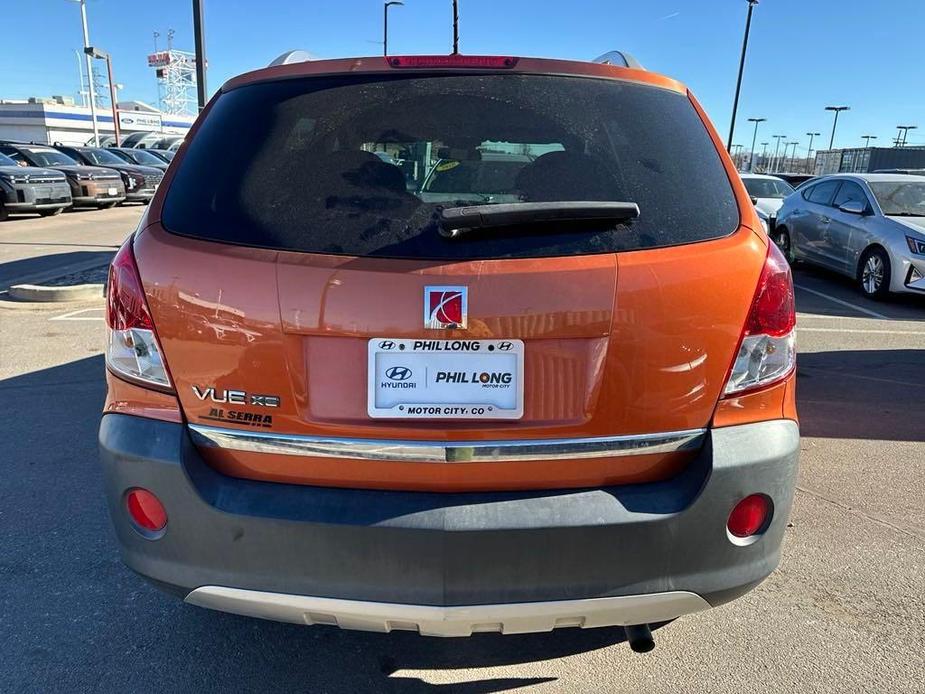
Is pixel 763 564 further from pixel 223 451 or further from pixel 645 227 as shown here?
pixel 223 451

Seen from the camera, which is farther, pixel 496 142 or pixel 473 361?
pixel 496 142

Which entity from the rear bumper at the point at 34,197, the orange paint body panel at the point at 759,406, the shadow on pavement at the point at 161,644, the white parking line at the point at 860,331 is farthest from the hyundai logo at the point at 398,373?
A: the rear bumper at the point at 34,197

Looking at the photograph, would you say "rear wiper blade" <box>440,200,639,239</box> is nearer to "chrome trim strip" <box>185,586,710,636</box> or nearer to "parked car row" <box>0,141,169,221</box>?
"chrome trim strip" <box>185,586,710,636</box>

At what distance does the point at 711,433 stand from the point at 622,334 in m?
0.38

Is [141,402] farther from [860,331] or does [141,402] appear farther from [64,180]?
[64,180]

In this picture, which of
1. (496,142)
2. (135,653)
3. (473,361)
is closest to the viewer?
(473,361)

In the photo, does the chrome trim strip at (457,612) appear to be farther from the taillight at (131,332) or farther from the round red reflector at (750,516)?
the taillight at (131,332)

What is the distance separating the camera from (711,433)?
1.86 metres

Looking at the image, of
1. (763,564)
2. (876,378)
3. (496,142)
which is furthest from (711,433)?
(876,378)

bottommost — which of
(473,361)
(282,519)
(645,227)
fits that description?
(282,519)

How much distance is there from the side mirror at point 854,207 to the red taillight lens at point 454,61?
8968 mm

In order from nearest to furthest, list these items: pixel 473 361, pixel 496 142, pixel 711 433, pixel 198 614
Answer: pixel 473 361
pixel 711 433
pixel 496 142
pixel 198 614

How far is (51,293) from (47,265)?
2794mm

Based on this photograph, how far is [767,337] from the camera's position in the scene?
192cm
